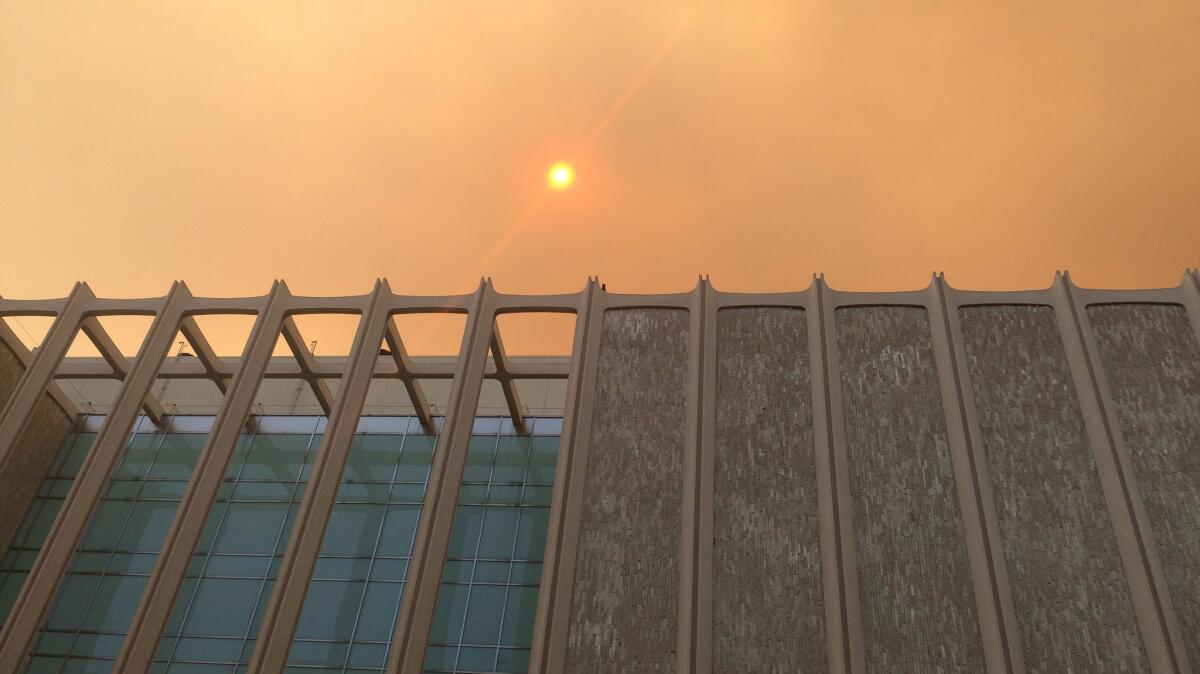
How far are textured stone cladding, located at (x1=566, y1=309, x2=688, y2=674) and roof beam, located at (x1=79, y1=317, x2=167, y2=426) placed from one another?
12259 millimetres

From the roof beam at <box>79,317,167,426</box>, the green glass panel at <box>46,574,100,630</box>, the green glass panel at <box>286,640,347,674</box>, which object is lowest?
the green glass panel at <box>286,640,347,674</box>

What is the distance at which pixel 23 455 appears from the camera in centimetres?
2661

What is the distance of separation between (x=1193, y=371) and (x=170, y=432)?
86.8 ft

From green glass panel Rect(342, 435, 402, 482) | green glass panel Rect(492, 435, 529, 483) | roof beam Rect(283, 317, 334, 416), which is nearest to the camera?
roof beam Rect(283, 317, 334, 416)

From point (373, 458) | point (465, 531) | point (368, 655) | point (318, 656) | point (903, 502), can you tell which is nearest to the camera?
point (903, 502)

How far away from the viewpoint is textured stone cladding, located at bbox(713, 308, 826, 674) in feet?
57.4

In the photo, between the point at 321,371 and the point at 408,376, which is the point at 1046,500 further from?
the point at 321,371

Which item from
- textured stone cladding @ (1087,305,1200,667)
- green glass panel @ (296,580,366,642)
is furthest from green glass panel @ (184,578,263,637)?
textured stone cladding @ (1087,305,1200,667)

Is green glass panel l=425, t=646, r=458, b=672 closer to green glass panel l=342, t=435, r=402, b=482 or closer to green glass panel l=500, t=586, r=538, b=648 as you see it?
green glass panel l=500, t=586, r=538, b=648

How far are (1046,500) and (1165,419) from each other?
327cm

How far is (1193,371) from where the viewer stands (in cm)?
1994

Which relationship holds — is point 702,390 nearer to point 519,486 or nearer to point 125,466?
point 519,486

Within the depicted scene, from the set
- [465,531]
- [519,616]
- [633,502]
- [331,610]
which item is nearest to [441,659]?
[519,616]

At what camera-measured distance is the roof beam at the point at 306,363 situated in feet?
80.3
